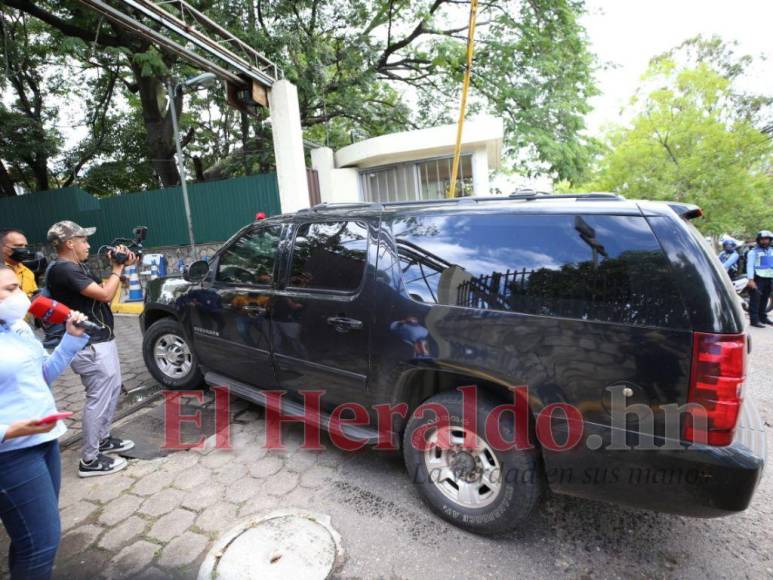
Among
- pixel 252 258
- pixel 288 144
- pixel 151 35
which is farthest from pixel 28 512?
pixel 288 144

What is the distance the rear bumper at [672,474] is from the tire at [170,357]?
333 cm

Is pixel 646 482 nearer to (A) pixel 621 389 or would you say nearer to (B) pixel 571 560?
(A) pixel 621 389

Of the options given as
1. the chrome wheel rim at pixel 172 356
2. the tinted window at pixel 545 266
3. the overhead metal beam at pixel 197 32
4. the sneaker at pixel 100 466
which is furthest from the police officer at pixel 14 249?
the overhead metal beam at pixel 197 32

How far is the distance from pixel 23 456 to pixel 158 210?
10.3 metres

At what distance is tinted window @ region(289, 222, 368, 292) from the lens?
2.63 metres

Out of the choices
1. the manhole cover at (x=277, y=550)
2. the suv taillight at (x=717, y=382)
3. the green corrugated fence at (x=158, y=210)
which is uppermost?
the green corrugated fence at (x=158, y=210)

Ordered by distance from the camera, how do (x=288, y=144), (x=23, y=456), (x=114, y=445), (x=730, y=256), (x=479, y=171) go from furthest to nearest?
(x=479, y=171) → (x=288, y=144) → (x=730, y=256) → (x=114, y=445) → (x=23, y=456)

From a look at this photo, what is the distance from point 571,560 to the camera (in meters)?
2.09

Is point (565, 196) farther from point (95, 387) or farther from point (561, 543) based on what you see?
point (95, 387)

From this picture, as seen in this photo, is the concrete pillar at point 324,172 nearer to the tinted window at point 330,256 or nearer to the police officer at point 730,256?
the tinted window at point 330,256

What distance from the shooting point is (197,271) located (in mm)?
3674

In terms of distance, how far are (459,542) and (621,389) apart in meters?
1.19

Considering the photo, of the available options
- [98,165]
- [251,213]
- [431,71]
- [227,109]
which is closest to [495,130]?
[431,71]

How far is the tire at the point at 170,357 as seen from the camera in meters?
4.00
